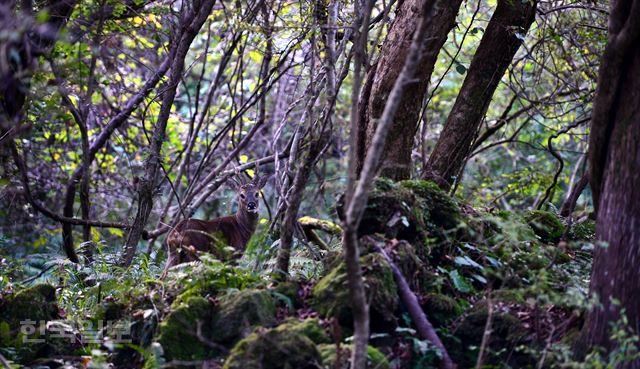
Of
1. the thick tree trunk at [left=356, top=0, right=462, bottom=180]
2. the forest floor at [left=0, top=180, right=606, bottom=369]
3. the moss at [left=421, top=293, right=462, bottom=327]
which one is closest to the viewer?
the forest floor at [left=0, top=180, right=606, bottom=369]

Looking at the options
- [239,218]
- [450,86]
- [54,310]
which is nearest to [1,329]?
[54,310]

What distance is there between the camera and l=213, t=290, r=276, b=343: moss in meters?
4.62

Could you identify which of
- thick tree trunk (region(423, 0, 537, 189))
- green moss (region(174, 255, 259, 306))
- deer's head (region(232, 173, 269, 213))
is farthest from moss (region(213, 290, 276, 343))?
deer's head (region(232, 173, 269, 213))

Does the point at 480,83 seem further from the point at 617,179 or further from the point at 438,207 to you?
the point at 617,179

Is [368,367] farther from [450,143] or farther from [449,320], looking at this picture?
[450,143]

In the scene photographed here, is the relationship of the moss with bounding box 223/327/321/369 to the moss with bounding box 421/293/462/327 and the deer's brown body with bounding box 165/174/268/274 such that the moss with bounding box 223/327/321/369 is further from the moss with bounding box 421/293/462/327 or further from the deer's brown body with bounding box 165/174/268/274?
the deer's brown body with bounding box 165/174/268/274

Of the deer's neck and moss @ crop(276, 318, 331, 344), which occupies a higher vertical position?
the deer's neck

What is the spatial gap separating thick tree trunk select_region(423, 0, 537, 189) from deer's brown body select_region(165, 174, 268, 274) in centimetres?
223

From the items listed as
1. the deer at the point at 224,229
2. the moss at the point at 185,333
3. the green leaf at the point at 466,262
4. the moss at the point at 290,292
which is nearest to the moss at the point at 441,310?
the green leaf at the point at 466,262

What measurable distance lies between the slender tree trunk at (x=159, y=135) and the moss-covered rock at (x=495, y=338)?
3561mm

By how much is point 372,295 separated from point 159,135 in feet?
11.9

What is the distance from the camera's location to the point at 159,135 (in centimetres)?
745

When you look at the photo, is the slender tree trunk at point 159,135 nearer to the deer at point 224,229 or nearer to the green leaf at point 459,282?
the deer at point 224,229

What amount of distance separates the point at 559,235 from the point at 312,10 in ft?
9.74
